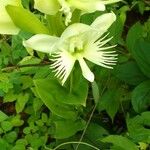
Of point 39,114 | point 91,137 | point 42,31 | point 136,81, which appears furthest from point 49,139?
point 42,31

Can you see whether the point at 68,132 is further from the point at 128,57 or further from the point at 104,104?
the point at 128,57

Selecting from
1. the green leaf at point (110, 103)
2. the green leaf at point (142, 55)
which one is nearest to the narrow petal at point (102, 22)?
the green leaf at point (142, 55)

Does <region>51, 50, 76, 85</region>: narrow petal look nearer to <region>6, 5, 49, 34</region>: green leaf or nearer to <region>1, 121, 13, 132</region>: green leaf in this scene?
<region>6, 5, 49, 34</region>: green leaf

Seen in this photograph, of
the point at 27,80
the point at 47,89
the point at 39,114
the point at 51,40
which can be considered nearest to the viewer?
the point at 51,40

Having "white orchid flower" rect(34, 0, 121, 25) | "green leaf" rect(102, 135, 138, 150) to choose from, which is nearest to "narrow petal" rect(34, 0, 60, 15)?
"white orchid flower" rect(34, 0, 121, 25)

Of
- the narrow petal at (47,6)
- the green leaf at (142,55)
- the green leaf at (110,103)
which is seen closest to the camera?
the narrow petal at (47,6)

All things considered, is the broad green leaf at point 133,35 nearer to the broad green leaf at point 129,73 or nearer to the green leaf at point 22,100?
the broad green leaf at point 129,73
